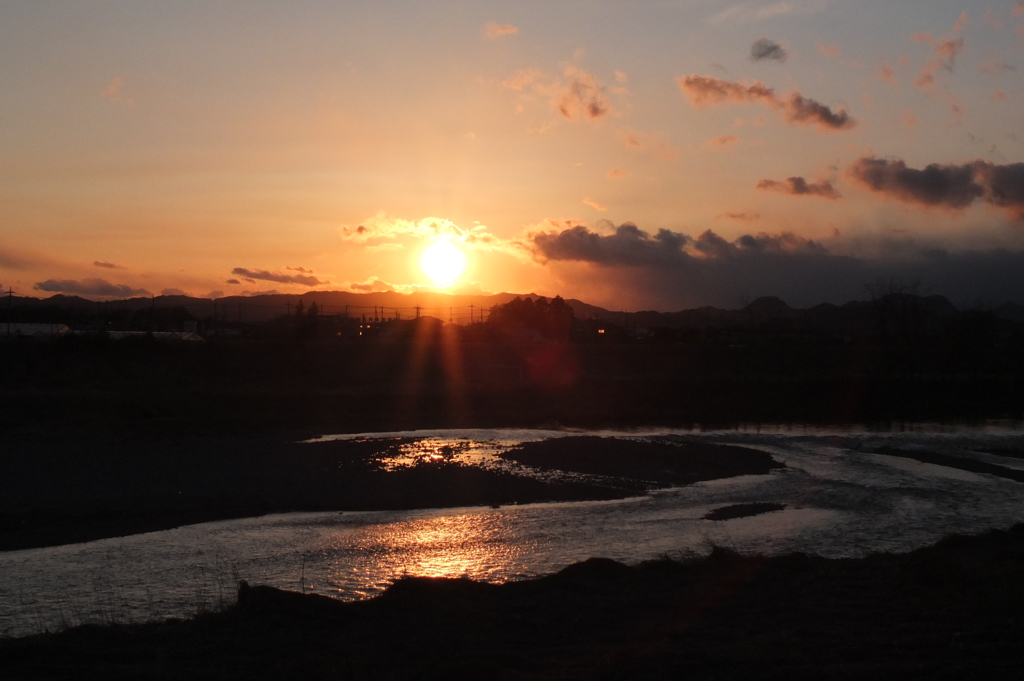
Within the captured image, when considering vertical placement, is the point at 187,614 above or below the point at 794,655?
below

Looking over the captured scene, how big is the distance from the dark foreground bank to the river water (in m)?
1.82

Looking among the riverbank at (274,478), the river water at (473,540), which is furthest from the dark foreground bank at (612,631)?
the riverbank at (274,478)

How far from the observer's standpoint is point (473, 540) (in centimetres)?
1501

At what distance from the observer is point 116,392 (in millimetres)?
40156

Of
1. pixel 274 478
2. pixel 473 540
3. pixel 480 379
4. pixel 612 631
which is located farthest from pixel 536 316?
pixel 612 631

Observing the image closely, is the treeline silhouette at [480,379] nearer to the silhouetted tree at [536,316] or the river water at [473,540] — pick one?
the silhouetted tree at [536,316]

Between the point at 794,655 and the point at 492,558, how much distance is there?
688cm

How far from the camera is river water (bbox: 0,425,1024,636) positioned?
11367mm

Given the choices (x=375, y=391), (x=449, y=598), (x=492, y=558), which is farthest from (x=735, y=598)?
(x=375, y=391)

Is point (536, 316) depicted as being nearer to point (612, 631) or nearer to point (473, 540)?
point (473, 540)

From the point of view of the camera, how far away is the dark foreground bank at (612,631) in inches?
280

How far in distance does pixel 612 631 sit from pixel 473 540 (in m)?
6.56

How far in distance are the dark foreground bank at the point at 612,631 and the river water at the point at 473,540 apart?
1822 mm

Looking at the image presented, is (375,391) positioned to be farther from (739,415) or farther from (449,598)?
(449,598)
